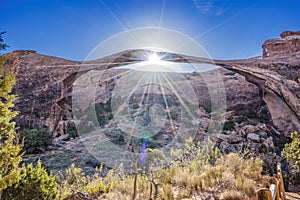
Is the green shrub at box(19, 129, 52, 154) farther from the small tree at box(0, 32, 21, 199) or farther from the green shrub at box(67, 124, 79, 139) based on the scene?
the small tree at box(0, 32, 21, 199)

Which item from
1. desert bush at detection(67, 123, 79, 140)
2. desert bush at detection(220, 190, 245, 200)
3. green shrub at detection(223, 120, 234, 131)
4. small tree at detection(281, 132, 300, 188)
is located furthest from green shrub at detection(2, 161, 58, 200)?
green shrub at detection(223, 120, 234, 131)

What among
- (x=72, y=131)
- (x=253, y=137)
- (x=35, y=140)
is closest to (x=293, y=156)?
(x=253, y=137)

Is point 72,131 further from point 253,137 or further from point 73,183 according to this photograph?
point 253,137

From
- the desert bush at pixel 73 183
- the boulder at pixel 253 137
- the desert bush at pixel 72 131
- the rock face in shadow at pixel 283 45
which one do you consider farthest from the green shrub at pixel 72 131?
the rock face in shadow at pixel 283 45

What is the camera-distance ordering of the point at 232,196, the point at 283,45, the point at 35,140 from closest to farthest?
the point at 232,196, the point at 35,140, the point at 283,45

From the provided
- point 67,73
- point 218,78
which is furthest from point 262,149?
point 218,78

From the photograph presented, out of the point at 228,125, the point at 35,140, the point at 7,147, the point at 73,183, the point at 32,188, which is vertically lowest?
the point at 73,183

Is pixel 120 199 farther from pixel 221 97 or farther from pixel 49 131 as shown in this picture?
pixel 221 97

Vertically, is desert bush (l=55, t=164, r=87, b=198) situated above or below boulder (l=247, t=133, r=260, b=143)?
below
